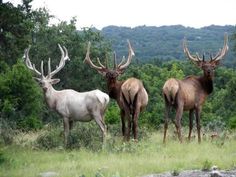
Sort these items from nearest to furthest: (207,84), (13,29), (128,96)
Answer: (128,96) < (207,84) < (13,29)

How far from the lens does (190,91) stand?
14.8 metres

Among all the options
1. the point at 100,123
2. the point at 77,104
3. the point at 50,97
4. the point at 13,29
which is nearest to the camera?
the point at 100,123

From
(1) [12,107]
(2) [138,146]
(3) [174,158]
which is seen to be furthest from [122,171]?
(1) [12,107]

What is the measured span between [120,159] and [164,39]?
5493 inches

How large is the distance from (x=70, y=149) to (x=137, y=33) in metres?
150

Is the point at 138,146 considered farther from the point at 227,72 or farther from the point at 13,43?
the point at 227,72

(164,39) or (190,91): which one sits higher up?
(164,39)

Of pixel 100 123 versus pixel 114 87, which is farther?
pixel 114 87

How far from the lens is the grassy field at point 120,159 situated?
10781mm

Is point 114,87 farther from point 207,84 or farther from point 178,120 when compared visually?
point 207,84

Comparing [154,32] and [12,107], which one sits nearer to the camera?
[12,107]

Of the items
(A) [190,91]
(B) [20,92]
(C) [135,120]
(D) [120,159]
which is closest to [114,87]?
(C) [135,120]

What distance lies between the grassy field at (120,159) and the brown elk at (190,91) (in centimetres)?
83

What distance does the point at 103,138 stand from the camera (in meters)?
14.4
